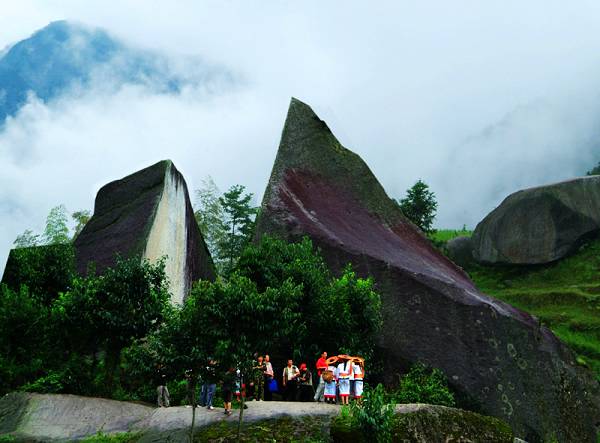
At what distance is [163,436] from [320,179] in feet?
43.9

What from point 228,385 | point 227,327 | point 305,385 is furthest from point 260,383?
point 227,327

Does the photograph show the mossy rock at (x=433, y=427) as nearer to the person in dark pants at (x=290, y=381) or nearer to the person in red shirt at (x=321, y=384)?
the person in red shirt at (x=321, y=384)

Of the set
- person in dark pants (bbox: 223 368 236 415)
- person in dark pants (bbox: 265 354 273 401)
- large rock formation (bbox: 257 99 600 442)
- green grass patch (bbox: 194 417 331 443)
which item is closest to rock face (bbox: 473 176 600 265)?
large rock formation (bbox: 257 99 600 442)

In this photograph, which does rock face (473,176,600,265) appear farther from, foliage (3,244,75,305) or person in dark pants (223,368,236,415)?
person in dark pants (223,368,236,415)

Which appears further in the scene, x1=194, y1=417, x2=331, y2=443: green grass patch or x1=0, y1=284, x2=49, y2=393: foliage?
x1=0, y1=284, x2=49, y2=393: foliage

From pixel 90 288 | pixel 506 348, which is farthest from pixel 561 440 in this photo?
pixel 90 288

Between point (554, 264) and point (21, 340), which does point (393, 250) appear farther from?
point (554, 264)

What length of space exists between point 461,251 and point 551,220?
7.21 meters

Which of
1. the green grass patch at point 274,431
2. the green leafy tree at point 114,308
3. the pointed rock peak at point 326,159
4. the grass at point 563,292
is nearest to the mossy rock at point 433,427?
the green grass patch at point 274,431

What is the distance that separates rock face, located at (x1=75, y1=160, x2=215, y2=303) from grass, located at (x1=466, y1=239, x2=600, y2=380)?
1671 cm

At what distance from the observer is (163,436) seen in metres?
14.2

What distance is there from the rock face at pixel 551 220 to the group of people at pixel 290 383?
23627mm

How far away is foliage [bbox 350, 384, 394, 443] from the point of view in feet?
43.2

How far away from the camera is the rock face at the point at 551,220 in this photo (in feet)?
124
